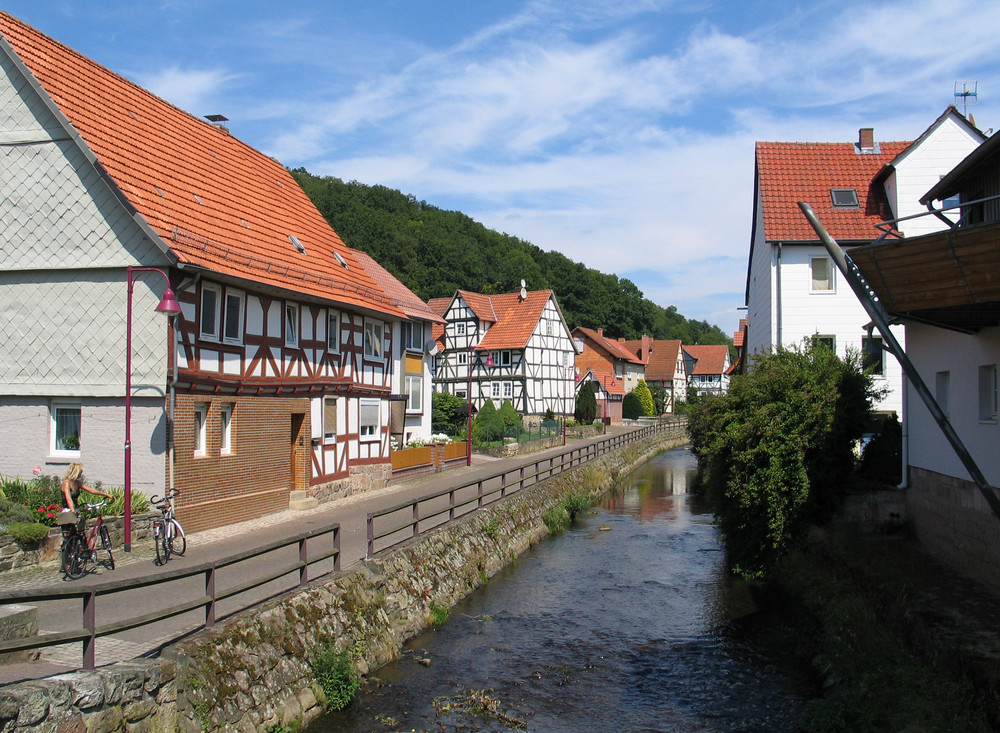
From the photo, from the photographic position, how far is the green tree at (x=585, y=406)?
56844 mm

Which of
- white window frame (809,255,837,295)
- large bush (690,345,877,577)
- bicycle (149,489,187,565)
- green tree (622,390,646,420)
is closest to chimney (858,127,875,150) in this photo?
white window frame (809,255,837,295)

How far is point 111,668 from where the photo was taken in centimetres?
656

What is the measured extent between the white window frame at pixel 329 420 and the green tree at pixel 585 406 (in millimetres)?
36770

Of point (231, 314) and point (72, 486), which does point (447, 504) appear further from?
point (72, 486)

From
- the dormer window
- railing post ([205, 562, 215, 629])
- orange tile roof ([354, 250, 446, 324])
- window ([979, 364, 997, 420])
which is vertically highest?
the dormer window

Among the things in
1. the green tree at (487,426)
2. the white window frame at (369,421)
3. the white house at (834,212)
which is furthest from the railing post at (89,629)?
the green tree at (487,426)

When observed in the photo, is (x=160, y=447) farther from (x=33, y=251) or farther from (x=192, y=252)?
(x=33, y=251)

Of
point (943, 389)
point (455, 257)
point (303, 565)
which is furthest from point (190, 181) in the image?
point (455, 257)

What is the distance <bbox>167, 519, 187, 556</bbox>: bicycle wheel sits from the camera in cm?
1262

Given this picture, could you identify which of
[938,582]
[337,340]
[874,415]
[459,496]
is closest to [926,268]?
[938,582]

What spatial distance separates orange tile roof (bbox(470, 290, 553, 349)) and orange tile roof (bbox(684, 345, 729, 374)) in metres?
55.5

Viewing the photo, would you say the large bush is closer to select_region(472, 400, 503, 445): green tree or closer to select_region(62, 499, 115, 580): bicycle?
select_region(62, 499, 115, 580): bicycle

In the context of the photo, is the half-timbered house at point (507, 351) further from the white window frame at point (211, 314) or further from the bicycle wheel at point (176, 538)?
the bicycle wheel at point (176, 538)

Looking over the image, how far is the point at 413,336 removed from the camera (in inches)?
1236
